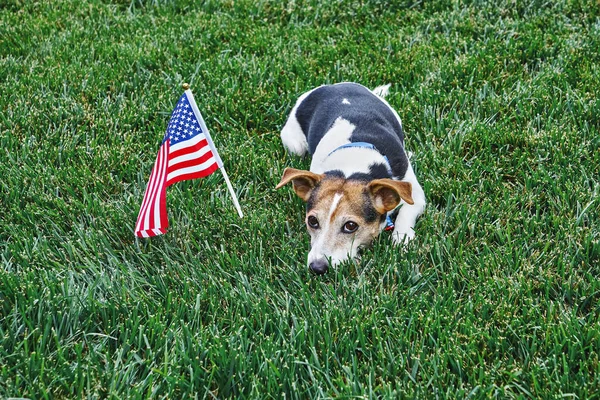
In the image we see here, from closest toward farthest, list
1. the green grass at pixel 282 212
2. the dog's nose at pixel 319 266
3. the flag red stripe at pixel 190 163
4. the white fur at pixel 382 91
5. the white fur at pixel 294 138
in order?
the green grass at pixel 282 212 < the dog's nose at pixel 319 266 < the flag red stripe at pixel 190 163 < the white fur at pixel 294 138 < the white fur at pixel 382 91

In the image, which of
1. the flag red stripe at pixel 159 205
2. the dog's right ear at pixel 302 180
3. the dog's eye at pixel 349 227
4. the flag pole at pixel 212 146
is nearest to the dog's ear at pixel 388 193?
the dog's eye at pixel 349 227

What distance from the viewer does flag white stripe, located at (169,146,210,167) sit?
4027 mm

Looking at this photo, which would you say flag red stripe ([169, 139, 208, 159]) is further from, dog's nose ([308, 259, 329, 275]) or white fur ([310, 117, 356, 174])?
dog's nose ([308, 259, 329, 275])

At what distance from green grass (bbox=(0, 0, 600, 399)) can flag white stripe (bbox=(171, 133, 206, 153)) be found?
563 mm

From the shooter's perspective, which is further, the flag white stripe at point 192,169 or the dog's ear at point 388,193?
the flag white stripe at point 192,169

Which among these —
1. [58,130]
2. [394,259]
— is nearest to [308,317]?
[394,259]

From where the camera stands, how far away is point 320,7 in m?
7.04

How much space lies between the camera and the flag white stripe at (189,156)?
403 cm

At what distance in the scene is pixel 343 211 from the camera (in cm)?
393

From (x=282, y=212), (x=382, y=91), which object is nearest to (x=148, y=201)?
(x=282, y=212)

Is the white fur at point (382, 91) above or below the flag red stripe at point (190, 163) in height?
below

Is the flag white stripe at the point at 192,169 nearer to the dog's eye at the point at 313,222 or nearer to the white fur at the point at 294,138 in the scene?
the dog's eye at the point at 313,222

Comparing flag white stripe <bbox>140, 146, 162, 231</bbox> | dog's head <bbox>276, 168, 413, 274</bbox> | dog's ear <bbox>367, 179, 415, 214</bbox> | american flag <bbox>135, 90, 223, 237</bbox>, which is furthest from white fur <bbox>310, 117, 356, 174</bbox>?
flag white stripe <bbox>140, 146, 162, 231</bbox>

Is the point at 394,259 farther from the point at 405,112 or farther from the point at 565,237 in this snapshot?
the point at 405,112
